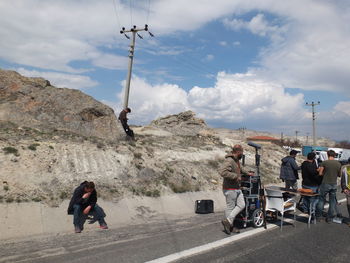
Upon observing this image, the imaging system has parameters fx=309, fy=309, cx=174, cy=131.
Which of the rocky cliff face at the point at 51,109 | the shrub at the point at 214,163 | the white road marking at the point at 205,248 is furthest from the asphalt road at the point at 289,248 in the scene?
the rocky cliff face at the point at 51,109

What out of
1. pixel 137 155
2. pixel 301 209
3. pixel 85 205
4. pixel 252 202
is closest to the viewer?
pixel 252 202

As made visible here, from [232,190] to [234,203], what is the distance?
32 cm

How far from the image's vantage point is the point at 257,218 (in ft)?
25.8

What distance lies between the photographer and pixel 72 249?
602 centimetres

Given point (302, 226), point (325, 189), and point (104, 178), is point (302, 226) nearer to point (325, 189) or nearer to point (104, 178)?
point (325, 189)

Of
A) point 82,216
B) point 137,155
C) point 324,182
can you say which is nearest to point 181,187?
point 137,155

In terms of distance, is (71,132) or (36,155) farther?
(71,132)

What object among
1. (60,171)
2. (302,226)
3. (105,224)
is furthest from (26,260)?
(302,226)

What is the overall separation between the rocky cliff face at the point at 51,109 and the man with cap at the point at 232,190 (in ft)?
29.2

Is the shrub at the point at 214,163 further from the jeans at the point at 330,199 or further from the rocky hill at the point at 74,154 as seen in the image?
the jeans at the point at 330,199

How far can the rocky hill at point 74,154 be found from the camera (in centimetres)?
932

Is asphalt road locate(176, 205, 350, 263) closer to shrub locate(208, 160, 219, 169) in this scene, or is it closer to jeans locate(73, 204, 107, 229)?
jeans locate(73, 204, 107, 229)

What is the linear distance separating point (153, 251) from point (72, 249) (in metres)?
1.60

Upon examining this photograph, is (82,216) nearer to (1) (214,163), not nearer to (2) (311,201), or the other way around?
(2) (311,201)
